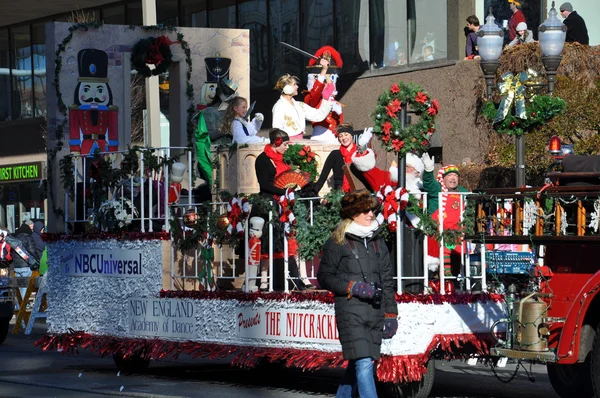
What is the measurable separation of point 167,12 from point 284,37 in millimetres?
6173

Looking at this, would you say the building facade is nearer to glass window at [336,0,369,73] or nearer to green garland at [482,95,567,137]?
glass window at [336,0,369,73]

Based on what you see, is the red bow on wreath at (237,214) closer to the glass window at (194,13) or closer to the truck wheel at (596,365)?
the truck wheel at (596,365)

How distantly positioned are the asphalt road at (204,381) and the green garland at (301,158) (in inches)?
86.4

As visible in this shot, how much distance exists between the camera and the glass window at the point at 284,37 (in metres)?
31.4

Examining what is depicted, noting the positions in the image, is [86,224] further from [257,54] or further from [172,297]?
[257,54]

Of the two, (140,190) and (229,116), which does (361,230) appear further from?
(229,116)

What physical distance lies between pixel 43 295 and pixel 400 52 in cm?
1006

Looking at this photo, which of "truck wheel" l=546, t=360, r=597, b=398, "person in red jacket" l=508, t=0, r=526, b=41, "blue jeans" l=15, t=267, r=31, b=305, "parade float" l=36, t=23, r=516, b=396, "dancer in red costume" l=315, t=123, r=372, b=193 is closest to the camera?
"truck wheel" l=546, t=360, r=597, b=398

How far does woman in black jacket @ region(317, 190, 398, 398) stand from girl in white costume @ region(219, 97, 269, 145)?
18.3 feet

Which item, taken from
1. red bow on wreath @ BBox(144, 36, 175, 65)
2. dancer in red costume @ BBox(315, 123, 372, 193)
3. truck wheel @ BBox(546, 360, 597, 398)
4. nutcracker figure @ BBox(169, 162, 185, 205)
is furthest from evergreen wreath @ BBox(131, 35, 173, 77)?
truck wheel @ BBox(546, 360, 597, 398)

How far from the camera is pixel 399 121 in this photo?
11414 mm

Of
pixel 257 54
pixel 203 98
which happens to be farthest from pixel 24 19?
pixel 203 98

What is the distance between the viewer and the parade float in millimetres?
11109

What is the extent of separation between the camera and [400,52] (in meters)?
27.5
